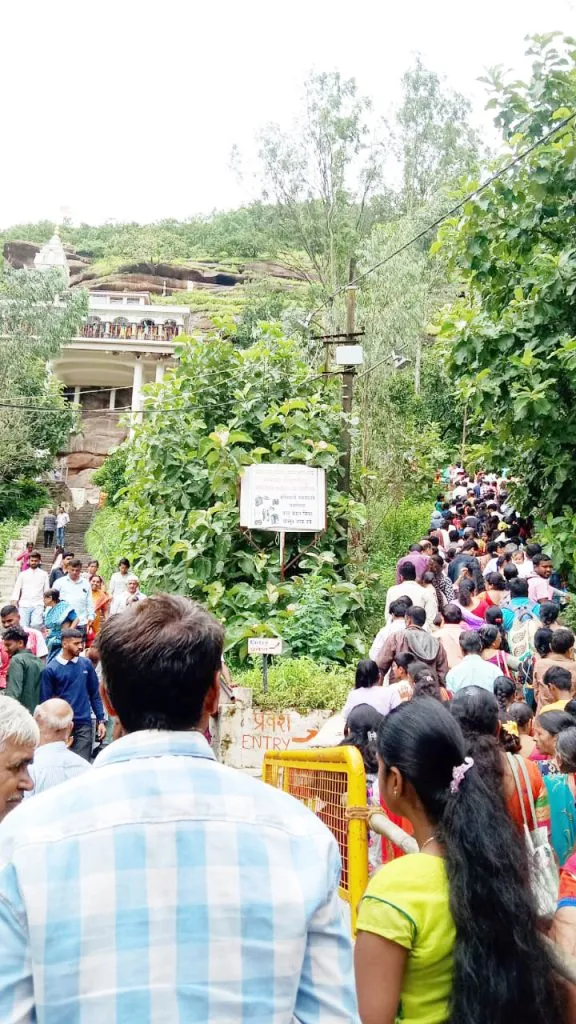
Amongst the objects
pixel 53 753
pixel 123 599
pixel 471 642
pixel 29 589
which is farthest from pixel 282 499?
pixel 53 753

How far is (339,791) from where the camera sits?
372cm

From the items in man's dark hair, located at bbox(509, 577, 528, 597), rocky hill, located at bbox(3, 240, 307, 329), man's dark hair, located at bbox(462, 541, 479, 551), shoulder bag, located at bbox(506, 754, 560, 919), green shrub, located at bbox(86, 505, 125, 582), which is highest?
rocky hill, located at bbox(3, 240, 307, 329)

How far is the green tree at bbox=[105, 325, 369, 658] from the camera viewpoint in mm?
11797

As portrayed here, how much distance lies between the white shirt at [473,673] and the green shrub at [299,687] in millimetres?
3235

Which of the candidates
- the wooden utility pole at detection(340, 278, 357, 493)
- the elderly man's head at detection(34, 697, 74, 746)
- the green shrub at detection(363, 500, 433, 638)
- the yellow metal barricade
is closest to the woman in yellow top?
the yellow metal barricade

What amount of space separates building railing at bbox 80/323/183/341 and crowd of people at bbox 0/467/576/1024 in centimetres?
3092

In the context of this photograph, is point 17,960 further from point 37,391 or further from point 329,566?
point 37,391

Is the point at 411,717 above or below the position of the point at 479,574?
below

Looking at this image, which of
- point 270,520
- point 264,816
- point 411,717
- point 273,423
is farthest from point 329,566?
point 264,816

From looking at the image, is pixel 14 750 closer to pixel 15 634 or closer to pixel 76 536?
pixel 15 634

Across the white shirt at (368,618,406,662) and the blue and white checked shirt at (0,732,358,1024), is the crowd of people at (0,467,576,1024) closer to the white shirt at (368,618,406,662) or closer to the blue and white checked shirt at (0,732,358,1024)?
the blue and white checked shirt at (0,732,358,1024)

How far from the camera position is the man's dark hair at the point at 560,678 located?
547cm

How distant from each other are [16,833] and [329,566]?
1104 centimetres

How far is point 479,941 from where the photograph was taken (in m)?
2.16
